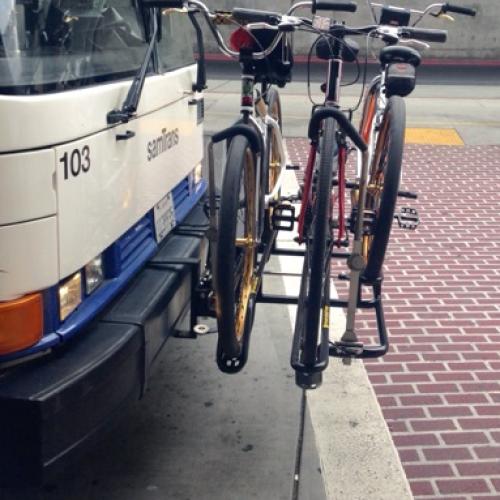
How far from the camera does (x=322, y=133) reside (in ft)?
12.3

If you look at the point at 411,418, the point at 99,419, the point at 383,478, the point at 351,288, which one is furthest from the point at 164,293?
the point at 411,418

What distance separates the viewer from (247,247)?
156 inches

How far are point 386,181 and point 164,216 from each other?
3.67 ft

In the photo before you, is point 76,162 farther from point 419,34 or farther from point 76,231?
point 419,34

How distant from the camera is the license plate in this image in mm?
3875

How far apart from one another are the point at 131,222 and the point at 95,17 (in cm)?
87

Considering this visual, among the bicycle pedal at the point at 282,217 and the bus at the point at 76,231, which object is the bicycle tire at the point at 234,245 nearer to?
the bus at the point at 76,231

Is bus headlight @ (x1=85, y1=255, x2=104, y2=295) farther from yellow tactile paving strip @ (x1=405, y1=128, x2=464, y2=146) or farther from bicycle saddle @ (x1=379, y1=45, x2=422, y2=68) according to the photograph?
yellow tactile paving strip @ (x1=405, y1=128, x2=464, y2=146)

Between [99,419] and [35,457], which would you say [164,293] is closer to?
[99,419]

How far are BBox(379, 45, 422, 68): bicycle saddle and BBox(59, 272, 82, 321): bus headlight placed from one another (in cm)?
206

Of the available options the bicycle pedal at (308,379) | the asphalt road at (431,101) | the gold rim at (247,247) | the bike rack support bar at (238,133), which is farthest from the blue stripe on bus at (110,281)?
the asphalt road at (431,101)

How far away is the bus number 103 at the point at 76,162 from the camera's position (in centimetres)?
270

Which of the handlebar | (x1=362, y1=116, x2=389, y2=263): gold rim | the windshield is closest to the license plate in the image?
the windshield

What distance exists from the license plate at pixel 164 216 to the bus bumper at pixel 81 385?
0.46m
